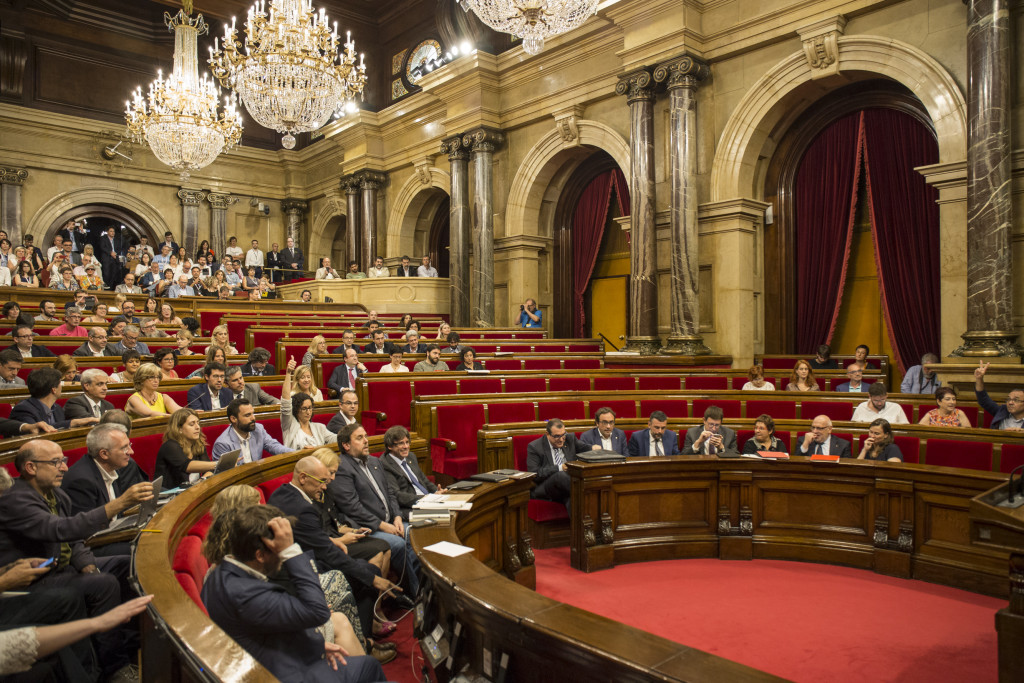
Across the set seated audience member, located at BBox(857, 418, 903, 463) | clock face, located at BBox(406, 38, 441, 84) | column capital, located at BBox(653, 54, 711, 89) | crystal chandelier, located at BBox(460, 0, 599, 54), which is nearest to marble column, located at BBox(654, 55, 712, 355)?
column capital, located at BBox(653, 54, 711, 89)

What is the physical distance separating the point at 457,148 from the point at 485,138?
645 millimetres

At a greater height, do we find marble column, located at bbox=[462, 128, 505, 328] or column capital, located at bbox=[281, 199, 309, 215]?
column capital, located at bbox=[281, 199, 309, 215]

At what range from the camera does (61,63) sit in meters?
14.1

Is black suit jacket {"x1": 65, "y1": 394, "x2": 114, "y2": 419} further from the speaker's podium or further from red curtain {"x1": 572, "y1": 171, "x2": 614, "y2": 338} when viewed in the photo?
red curtain {"x1": 572, "y1": 171, "x2": 614, "y2": 338}

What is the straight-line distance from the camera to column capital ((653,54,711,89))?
8.54 metres

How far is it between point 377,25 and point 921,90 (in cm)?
1189

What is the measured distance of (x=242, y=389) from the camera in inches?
199

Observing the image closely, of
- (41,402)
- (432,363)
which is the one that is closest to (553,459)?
(432,363)

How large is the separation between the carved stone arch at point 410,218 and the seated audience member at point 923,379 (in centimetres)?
911

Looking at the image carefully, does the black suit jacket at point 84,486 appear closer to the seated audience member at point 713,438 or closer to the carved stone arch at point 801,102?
the seated audience member at point 713,438

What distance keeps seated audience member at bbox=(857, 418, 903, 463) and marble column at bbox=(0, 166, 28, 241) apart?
1450cm

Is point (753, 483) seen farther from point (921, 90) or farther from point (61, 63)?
point (61, 63)

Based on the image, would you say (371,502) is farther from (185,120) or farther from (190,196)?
(190,196)

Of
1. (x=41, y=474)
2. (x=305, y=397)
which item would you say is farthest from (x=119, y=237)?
(x=41, y=474)
